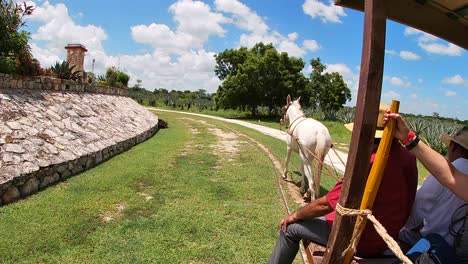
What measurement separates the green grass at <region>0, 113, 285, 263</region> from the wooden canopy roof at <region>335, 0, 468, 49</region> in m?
3.02

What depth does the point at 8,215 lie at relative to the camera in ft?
16.4

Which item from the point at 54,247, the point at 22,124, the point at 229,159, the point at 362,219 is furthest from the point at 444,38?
the point at 229,159

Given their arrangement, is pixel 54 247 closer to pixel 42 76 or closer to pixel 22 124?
pixel 22 124

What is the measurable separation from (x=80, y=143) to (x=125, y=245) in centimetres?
476

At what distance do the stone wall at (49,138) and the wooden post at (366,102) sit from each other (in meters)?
5.30

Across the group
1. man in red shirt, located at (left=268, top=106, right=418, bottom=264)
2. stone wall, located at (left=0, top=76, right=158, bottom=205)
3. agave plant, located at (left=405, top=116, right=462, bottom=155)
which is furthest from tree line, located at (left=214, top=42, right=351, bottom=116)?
man in red shirt, located at (left=268, top=106, right=418, bottom=264)

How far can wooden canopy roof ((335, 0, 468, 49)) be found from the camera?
95.6 inches

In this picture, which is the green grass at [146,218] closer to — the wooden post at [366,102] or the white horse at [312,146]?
the white horse at [312,146]

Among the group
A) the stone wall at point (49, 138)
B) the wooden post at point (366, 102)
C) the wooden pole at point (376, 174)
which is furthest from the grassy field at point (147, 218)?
the wooden post at point (366, 102)

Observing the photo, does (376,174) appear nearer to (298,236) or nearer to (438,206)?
(438,206)

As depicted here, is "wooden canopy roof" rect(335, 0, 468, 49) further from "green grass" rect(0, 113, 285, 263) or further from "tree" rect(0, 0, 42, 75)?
"tree" rect(0, 0, 42, 75)

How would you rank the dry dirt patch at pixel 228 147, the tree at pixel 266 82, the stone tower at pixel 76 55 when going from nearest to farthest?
the dry dirt patch at pixel 228 147
the stone tower at pixel 76 55
the tree at pixel 266 82

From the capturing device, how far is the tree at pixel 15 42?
899 cm

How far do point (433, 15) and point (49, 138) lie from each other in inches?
289
